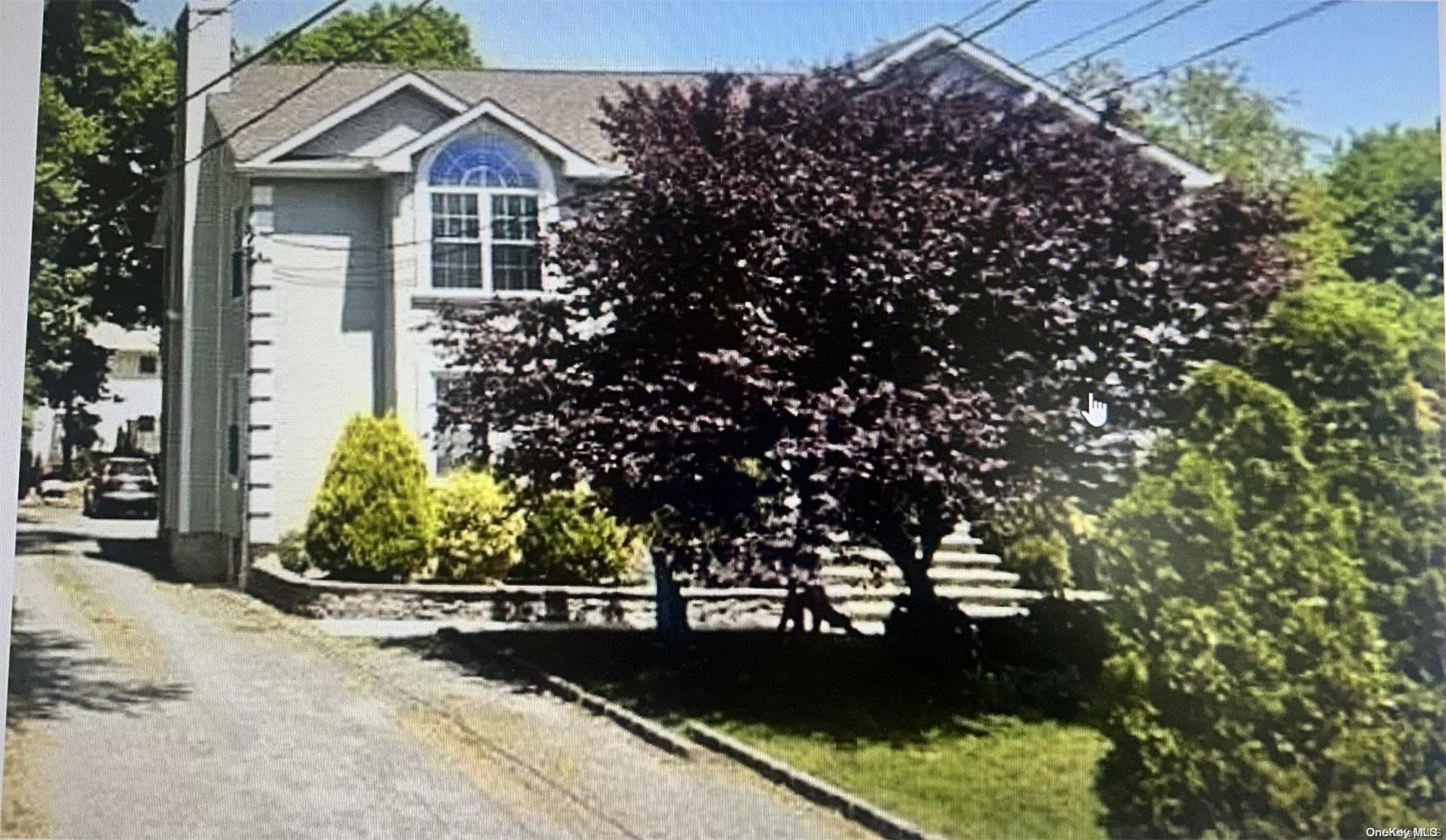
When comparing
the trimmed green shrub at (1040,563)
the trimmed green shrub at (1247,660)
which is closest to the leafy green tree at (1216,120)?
the trimmed green shrub at (1247,660)

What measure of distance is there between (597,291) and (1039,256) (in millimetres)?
897

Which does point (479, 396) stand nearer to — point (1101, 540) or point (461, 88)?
point (461, 88)

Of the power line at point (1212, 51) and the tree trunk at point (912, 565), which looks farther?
the power line at point (1212, 51)

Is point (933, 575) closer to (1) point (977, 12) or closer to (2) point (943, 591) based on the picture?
(2) point (943, 591)

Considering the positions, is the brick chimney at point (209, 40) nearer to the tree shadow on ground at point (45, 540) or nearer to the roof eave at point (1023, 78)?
the tree shadow on ground at point (45, 540)

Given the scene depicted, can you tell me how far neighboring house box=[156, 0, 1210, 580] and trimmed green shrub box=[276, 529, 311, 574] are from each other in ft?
0.06

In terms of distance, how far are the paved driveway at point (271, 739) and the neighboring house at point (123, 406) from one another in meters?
0.15

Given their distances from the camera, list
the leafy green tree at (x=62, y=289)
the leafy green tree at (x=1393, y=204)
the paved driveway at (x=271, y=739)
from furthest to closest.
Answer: the leafy green tree at (x=1393, y=204) → the leafy green tree at (x=62, y=289) → the paved driveway at (x=271, y=739)

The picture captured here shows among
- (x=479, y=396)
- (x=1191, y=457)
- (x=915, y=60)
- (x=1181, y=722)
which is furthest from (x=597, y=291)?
(x=1181, y=722)

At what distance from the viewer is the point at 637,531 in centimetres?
330

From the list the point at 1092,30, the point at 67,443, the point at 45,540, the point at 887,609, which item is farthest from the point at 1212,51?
the point at 45,540

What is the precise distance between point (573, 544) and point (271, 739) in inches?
27.5

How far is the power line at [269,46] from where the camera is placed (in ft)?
10.9

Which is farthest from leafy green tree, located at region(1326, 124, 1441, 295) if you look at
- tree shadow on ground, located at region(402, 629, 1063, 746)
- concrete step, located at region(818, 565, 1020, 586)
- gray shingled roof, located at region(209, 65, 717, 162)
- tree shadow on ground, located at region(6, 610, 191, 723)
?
tree shadow on ground, located at region(6, 610, 191, 723)
